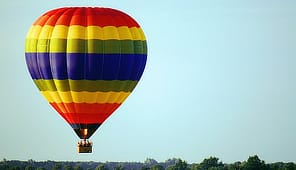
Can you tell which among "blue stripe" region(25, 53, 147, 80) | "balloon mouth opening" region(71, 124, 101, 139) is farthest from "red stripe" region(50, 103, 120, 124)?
"blue stripe" region(25, 53, 147, 80)

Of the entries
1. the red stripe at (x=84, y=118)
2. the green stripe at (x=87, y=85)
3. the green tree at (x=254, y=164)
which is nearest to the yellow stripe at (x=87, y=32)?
the green stripe at (x=87, y=85)

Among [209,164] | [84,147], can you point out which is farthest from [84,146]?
[209,164]

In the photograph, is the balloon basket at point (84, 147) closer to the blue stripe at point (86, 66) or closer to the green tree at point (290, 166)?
the blue stripe at point (86, 66)

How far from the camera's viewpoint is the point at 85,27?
9000cm

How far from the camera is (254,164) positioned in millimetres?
162625

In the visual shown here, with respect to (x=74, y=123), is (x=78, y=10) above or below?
above

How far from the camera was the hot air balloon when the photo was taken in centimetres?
8962

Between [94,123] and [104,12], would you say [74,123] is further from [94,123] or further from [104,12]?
[104,12]

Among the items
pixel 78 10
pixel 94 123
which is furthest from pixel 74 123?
pixel 78 10

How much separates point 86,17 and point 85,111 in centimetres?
623

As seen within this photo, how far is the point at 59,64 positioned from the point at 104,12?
4706 mm

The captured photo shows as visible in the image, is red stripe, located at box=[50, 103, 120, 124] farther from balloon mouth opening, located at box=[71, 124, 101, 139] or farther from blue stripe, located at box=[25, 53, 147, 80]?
blue stripe, located at box=[25, 53, 147, 80]

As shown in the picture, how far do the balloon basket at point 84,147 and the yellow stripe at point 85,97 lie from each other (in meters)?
2.77

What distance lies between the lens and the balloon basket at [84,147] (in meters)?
89.8
